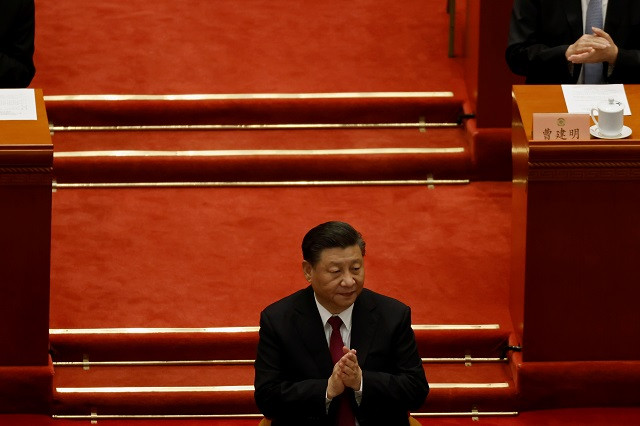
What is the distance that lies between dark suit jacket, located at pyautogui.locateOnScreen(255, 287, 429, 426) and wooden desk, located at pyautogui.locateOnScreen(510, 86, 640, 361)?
93 cm

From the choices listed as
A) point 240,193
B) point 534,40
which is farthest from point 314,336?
point 240,193

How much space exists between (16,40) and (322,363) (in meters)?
1.82

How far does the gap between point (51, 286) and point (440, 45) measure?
2158 millimetres

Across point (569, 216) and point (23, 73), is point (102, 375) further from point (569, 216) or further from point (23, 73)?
point (569, 216)

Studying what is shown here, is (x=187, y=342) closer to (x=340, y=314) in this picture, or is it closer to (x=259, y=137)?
(x=340, y=314)

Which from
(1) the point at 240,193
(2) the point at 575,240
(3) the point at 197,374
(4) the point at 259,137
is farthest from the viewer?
(4) the point at 259,137

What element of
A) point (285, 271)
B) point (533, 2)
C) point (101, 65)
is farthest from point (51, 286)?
point (533, 2)

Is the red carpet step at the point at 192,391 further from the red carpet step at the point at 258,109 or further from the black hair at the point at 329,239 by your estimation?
the red carpet step at the point at 258,109

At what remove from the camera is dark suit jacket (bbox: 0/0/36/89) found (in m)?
5.37

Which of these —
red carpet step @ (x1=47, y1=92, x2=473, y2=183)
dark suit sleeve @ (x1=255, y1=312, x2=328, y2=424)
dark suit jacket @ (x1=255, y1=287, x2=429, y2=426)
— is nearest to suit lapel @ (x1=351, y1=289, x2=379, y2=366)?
dark suit jacket @ (x1=255, y1=287, x2=429, y2=426)

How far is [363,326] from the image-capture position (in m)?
4.24

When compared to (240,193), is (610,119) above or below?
above

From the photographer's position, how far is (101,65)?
6.73 m

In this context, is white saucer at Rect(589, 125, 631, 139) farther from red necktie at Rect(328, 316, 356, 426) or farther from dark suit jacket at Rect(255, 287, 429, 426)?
red necktie at Rect(328, 316, 356, 426)
